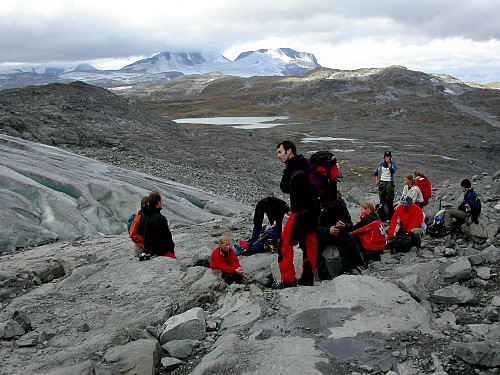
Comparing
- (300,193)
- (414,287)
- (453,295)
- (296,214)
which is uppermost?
(300,193)

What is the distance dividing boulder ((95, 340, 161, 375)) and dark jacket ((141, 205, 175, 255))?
3375mm

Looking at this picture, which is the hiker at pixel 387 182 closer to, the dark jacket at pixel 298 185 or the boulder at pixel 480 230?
the boulder at pixel 480 230

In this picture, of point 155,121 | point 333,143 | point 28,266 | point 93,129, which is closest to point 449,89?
point 333,143

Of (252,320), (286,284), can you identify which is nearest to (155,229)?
(286,284)

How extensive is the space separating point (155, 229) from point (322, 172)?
141 inches

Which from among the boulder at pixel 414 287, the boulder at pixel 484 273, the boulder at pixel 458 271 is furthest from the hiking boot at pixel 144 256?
the boulder at pixel 484 273

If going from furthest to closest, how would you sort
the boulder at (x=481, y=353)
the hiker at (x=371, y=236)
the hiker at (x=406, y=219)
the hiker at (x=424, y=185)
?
the hiker at (x=424, y=185) → the hiker at (x=406, y=219) → the hiker at (x=371, y=236) → the boulder at (x=481, y=353)

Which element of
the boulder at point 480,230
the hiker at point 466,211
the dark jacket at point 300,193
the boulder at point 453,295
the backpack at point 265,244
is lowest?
the backpack at point 265,244

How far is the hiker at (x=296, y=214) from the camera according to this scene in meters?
6.56

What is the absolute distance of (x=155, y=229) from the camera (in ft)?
27.3

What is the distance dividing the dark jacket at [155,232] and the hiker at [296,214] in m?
2.69

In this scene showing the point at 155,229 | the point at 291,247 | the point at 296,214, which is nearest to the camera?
the point at 296,214

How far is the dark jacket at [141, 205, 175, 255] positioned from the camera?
8242mm

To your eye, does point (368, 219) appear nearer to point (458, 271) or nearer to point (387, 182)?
point (458, 271)
